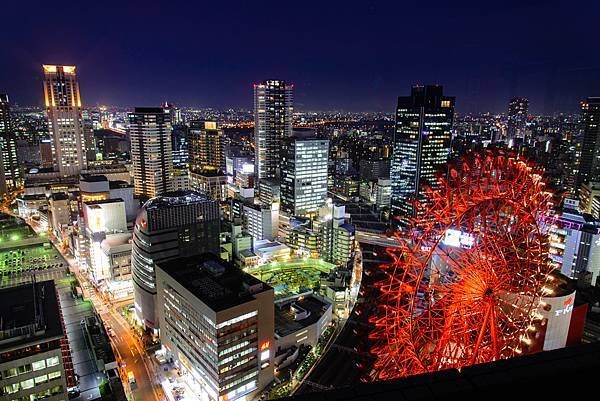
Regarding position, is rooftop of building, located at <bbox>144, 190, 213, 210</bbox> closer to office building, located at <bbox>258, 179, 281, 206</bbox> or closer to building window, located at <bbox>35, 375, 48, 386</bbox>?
building window, located at <bbox>35, 375, 48, 386</bbox>

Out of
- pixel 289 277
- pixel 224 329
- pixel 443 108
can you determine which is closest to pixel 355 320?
pixel 289 277

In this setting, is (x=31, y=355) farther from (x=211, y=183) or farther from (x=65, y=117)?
(x=65, y=117)

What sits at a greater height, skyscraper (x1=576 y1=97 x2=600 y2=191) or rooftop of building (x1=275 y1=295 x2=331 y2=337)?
skyscraper (x1=576 y1=97 x2=600 y2=191)

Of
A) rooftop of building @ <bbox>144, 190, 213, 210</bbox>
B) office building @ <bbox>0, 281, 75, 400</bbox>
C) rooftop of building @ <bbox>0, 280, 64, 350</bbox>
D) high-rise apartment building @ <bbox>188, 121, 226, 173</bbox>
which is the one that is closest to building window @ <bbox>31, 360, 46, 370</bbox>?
office building @ <bbox>0, 281, 75, 400</bbox>

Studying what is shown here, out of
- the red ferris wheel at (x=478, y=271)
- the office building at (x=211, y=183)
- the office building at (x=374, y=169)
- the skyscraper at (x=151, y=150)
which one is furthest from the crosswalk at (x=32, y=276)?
the office building at (x=374, y=169)

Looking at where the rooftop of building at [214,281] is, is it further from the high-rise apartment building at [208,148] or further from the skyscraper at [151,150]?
the high-rise apartment building at [208,148]
